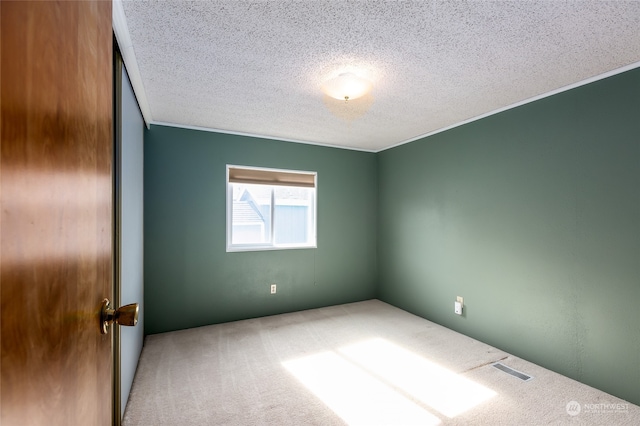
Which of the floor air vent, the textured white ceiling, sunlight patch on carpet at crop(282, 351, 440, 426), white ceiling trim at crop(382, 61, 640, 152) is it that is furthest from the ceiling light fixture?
the floor air vent

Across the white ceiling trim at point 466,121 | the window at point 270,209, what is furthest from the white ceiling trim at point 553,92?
the window at point 270,209

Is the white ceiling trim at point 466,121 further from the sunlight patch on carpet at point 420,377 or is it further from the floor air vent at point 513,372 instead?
the sunlight patch on carpet at point 420,377

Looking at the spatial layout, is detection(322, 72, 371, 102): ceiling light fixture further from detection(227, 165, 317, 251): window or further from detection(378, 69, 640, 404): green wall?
detection(227, 165, 317, 251): window

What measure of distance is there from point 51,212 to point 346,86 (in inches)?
82.8

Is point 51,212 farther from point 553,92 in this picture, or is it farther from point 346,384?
point 553,92

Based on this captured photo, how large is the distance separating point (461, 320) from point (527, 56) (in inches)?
102

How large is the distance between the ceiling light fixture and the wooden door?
1641 millimetres

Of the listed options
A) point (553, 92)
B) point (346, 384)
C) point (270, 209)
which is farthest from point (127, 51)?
point (553, 92)

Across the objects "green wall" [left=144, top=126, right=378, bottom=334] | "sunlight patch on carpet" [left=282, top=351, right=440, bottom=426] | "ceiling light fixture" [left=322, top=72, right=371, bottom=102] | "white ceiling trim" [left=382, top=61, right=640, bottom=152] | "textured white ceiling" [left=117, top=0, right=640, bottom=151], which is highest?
"textured white ceiling" [left=117, top=0, right=640, bottom=151]

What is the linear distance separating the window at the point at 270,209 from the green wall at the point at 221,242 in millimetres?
100

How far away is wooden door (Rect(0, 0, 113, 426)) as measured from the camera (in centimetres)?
42

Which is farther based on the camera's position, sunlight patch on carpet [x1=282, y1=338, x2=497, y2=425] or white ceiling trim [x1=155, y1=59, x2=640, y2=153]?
white ceiling trim [x1=155, y1=59, x2=640, y2=153]

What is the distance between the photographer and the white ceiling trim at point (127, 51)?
154 centimetres

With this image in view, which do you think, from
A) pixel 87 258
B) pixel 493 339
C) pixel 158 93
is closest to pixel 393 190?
pixel 493 339
